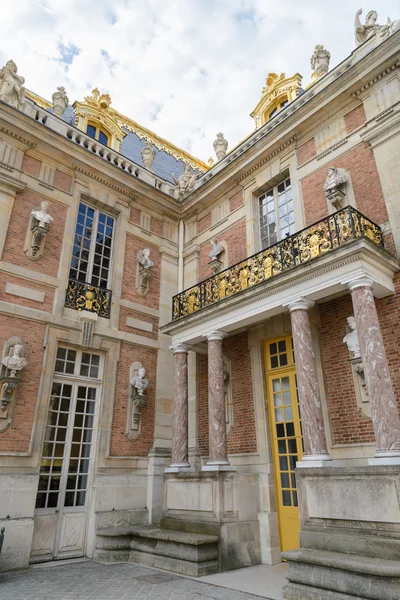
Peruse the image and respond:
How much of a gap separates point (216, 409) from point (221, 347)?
1.23 m

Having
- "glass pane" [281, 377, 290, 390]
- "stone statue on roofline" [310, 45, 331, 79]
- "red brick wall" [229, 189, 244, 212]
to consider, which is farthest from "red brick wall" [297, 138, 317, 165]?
"glass pane" [281, 377, 290, 390]

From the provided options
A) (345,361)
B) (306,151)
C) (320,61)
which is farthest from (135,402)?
(320,61)

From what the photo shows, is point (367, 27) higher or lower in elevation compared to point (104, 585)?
higher

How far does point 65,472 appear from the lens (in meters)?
8.11

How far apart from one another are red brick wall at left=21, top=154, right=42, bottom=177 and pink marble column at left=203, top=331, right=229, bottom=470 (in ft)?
18.0

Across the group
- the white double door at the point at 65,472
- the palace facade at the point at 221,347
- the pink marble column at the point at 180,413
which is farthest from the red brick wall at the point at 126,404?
the pink marble column at the point at 180,413

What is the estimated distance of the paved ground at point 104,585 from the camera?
5.30m

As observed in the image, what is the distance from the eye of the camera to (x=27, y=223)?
8961mm

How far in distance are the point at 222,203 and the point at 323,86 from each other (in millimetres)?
3569

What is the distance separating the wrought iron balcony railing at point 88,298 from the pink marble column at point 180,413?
6.36ft

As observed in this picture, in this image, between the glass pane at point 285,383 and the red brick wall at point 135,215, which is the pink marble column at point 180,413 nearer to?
the glass pane at point 285,383

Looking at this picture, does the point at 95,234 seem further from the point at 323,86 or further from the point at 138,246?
the point at 323,86

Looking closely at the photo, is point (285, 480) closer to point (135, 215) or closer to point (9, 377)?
point (9, 377)

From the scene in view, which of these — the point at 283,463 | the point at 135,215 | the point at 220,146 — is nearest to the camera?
the point at 283,463
